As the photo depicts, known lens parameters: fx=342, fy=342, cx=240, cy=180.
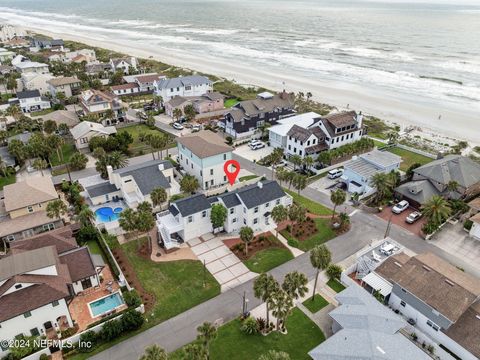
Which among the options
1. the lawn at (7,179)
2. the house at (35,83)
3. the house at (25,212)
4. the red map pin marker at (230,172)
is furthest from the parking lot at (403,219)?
the house at (35,83)

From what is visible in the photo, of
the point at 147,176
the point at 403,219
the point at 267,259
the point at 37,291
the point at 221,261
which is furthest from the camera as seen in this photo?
the point at 147,176

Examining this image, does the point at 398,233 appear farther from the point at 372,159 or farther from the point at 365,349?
the point at 365,349

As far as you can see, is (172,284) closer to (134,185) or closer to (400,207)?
(134,185)

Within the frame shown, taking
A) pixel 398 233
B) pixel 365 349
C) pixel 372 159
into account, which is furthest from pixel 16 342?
pixel 372 159

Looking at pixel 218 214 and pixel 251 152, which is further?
pixel 251 152

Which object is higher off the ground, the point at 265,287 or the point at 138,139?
the point at 265,287

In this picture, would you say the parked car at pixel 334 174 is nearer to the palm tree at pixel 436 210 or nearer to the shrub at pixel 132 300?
the palm tree at pixel 436 210

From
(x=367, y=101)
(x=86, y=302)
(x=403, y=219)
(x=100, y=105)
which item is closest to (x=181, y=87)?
(x=100, y=105)
